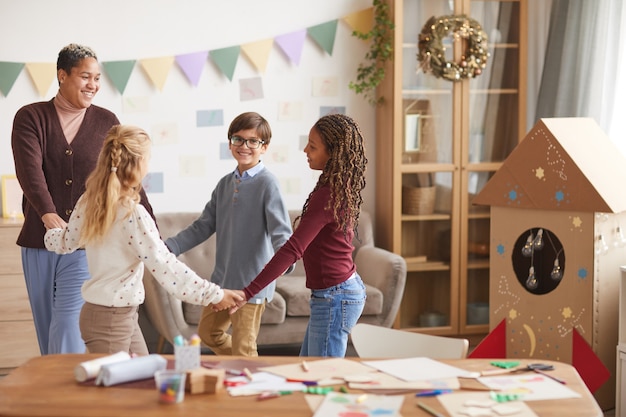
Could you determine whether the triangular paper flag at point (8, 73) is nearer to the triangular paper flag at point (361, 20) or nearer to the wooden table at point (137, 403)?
the triangular paper flag at point (361, 20)

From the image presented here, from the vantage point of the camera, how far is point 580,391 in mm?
1994

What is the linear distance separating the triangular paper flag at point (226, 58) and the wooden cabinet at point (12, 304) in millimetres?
1394

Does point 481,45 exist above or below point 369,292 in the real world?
above

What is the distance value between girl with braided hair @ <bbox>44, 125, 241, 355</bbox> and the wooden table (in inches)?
16.7

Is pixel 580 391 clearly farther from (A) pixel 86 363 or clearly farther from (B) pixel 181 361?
(A) pixel 86 363

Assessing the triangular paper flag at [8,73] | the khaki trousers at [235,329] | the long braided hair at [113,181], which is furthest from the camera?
the triangular paper flag at [8,73]

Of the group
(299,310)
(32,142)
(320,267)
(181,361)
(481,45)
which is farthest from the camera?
(481,45)

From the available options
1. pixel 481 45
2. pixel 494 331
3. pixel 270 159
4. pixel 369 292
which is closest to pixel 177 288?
pixel 494 331

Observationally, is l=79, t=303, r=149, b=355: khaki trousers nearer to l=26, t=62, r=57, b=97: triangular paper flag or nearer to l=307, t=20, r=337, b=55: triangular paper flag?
l=26, t=62, r=57, b=97: triangular paper flag

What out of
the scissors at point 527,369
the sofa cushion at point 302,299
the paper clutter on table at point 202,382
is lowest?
the sofa cushion at point 302,299

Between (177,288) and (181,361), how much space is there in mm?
→ 455

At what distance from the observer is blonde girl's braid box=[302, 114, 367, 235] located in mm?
2713

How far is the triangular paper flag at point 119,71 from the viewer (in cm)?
472

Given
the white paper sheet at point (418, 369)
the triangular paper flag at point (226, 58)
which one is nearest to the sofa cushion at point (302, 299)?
the triangular paper flag at point (226, 58)
